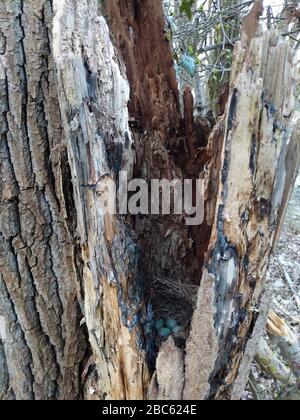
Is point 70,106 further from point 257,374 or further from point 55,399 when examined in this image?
point 257,374

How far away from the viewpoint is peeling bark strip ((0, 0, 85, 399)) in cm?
95

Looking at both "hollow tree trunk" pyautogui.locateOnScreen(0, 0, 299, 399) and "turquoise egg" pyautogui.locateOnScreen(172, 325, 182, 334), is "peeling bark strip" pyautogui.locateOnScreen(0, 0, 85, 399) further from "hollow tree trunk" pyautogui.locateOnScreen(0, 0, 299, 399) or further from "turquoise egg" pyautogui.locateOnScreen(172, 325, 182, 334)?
"turquoise egg" pyautogui.locateOnScreen(172, 325, 182, 334)

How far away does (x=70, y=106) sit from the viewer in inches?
31.4

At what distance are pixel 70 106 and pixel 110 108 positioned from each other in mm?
108

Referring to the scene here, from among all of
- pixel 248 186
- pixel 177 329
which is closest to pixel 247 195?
pixel 248 186

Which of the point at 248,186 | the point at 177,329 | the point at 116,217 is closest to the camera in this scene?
the point at 248,186

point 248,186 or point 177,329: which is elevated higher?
point 248,186

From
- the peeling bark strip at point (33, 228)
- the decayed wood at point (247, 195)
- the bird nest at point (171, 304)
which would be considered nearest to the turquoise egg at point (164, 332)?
the bird nest at point (171, 304)

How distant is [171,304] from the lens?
1082 millimetres

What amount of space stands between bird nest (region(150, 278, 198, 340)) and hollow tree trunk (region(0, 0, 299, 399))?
0.09 ft

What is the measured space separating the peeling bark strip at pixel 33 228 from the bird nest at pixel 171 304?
0.26 meters

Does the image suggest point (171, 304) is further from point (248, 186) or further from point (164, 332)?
point (248, 186)

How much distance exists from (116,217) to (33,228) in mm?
308

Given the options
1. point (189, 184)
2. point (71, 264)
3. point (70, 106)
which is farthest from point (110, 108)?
point (71, 264)
